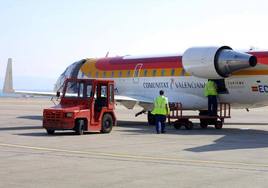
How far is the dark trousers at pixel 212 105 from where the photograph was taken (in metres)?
25.2

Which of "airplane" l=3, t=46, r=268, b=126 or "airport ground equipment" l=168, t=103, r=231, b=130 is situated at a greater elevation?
"airplane" l=3, t=46, r=268, b=126

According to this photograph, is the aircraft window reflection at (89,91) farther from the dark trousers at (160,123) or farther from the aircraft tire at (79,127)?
the dark trousers at (160,123)

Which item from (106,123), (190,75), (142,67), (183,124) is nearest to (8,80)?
(142,67)

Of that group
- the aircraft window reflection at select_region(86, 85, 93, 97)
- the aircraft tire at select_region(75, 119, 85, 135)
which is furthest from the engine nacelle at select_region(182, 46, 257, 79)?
the aircraft tire at select_region(75, 119, 85, 135)

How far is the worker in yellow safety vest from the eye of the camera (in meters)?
25.1

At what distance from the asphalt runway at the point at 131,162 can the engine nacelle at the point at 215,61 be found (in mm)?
5027

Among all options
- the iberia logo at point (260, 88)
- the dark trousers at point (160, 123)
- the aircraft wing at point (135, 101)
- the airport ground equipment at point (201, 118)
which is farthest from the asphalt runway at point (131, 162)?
the aircraft wing at point (135, 101)

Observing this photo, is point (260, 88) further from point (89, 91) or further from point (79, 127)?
point (79, 127)

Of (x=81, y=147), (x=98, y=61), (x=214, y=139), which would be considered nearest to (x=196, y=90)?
(x=214, y=139)

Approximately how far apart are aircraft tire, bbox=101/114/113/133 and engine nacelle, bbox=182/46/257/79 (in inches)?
200

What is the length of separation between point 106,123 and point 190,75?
6.15m

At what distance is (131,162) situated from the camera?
12.9 metres

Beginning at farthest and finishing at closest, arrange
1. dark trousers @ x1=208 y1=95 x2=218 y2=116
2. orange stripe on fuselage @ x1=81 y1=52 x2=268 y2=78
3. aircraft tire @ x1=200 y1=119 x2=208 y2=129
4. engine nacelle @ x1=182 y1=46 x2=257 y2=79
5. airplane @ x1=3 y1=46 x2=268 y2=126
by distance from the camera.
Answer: aircraft tire @ x1=200 y1=119 x2=208 y2=129 → dark trousers @ x1=208 y1=95 x2=218 y2=116 → orange stripe on fuselage @ x1=81 y1=52 x2=268 y2=78 → airplane @ x1=3 y1=46 x2=268 y2=126 → engine nacelle @ x1=182 y1=46 x2=257 y2=79

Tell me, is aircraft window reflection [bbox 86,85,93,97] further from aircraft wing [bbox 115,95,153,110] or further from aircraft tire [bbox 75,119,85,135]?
aircraft wing [bbox 115,95,153,110]
